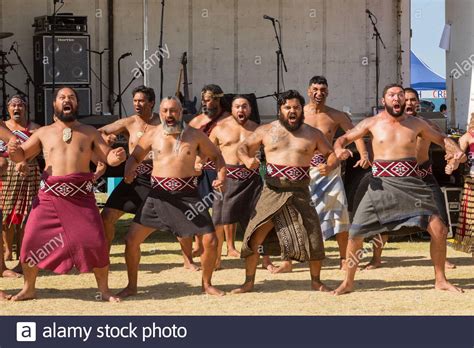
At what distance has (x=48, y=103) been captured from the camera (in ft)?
46.8

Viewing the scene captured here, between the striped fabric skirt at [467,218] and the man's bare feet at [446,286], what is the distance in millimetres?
2036

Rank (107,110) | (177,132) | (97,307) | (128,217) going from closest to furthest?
(97,307) → (177,132) → (128,217) → (107,110)

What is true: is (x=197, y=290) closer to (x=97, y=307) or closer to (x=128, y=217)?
(x=97, y=307)

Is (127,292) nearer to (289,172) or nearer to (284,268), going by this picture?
(289,172)

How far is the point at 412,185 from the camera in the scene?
26.7ft

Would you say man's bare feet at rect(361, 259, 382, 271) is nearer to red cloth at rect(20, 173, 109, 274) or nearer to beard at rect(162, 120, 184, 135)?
beard at rect(162, 120, 184, 135)

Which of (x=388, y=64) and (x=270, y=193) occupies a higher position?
(x=388, y=64)

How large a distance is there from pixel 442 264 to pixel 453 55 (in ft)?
22.9

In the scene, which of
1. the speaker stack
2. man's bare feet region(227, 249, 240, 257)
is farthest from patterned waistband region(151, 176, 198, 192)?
the speaker stack

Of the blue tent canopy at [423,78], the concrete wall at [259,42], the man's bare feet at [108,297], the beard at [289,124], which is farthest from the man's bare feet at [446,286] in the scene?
the blue tent canopy at [423,78]

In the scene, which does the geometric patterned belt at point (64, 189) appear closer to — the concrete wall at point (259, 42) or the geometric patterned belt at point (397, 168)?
the geometric patterned belt at point (397, 168)

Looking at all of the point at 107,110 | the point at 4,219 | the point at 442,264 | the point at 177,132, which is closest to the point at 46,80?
the point at 107,110

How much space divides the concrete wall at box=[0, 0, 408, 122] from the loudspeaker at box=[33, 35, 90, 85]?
0.89 m

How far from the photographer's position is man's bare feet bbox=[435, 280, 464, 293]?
809 cm
